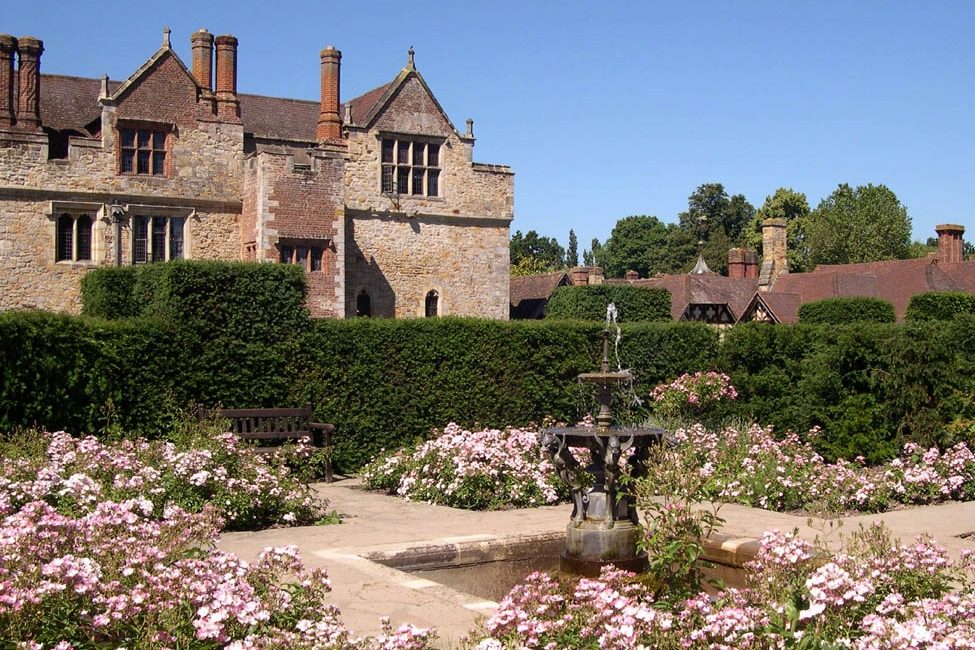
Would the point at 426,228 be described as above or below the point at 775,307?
above

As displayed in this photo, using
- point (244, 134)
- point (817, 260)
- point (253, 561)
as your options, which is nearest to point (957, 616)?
point (253, 561)

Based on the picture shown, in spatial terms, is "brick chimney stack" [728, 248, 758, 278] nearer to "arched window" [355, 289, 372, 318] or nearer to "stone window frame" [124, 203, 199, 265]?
"arched window" [355, 289, 372, 318]

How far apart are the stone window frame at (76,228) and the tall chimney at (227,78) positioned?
4.36 m

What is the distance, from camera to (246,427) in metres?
15.0

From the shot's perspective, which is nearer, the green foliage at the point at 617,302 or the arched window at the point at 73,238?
the arched window at the point at 73,238

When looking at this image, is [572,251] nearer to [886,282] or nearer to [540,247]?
[540,247]

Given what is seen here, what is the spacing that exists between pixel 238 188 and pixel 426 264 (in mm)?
5901

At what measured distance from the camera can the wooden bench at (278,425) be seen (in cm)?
1470

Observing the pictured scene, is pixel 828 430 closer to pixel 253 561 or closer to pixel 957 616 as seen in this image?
pixel 253 561

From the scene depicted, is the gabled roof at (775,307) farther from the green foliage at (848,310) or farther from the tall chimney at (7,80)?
the tall chimney at (7,80)

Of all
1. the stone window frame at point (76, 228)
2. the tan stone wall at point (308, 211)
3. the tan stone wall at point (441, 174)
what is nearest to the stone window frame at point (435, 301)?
the tan stone wall at point (441, 174)

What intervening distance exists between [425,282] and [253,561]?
23.0 meters

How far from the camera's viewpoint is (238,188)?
29.4 meters

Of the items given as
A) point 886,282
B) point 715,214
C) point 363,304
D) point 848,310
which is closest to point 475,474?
point 363,304
